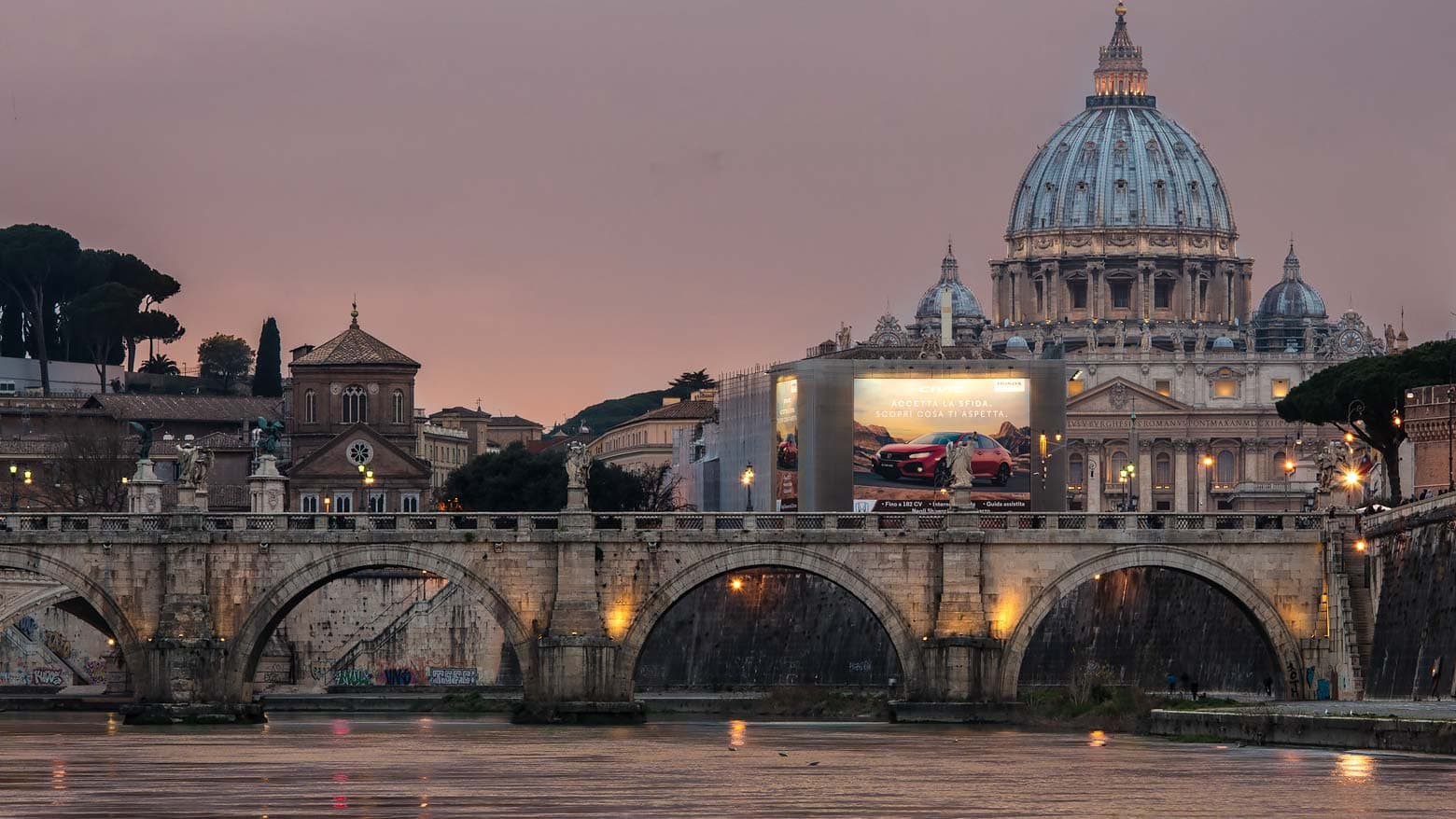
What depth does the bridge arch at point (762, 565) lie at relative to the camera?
95938mm

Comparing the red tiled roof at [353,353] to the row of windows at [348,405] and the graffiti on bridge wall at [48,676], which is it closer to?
the row of windows at [348,405]

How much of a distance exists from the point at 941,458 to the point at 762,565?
83.5 ft

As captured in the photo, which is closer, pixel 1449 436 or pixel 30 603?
pixel 1449 436

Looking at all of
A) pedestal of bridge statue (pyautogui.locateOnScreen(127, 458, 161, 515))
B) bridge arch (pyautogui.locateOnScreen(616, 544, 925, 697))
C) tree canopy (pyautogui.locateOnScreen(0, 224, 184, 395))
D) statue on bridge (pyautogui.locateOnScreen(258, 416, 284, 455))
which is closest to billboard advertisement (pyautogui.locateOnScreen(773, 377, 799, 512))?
statue on bridge (pyautogui.locateOnScreen(258, 416, 284, 455))

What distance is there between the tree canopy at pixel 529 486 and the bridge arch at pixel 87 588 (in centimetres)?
5515

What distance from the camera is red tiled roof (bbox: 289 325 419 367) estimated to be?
168 m

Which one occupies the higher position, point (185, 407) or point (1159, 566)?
point (185, 407)

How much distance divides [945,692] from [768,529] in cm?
686

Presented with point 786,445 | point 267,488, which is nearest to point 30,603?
point 267,488

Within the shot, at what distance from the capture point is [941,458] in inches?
4749

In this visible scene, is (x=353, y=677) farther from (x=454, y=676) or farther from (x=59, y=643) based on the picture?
(x=59, y=643)

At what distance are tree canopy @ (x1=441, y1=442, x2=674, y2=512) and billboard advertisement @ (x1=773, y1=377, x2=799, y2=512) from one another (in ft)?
73.4

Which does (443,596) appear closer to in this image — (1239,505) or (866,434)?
(866,434)

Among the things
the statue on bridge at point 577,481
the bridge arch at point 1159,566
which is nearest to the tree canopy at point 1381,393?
the bridge arch at point 1159,566
